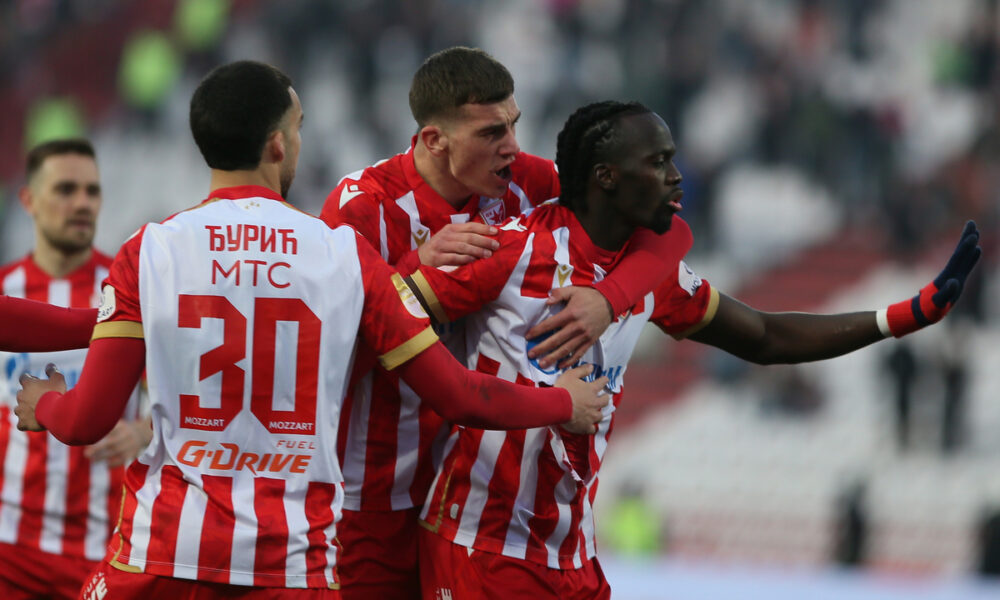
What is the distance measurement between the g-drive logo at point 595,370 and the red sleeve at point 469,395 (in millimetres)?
374

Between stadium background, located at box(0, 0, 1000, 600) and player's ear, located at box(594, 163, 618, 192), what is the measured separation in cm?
524

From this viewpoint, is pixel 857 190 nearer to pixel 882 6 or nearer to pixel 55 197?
pixel 882 6

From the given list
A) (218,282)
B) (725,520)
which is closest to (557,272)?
(218,282)

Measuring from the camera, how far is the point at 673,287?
4188 mm

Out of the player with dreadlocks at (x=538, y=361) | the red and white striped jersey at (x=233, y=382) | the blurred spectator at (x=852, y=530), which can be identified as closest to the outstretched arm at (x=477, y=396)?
the red and white striped jersey at (x=233, y=382)

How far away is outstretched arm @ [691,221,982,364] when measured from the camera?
4285mm

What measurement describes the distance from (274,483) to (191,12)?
16364 millimetres

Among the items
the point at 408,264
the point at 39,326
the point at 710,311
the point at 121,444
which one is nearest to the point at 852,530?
the point at 121,444

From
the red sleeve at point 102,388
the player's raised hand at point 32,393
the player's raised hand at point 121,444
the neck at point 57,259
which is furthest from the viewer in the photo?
the neck at point 57,259

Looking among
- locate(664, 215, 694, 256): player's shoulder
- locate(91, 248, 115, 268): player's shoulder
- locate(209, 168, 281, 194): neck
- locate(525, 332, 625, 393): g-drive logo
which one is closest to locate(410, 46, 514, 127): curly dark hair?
locate(664, 215, 694, 256): player's shoulder

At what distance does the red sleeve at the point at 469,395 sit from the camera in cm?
329

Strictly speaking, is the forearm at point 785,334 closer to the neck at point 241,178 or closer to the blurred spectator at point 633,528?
the neck at point 241,178

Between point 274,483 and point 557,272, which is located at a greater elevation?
point 557,272

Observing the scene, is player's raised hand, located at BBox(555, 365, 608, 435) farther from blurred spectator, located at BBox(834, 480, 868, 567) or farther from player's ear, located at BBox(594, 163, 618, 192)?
blurred spectator, located at BBox(834, 480, 868, 567)
